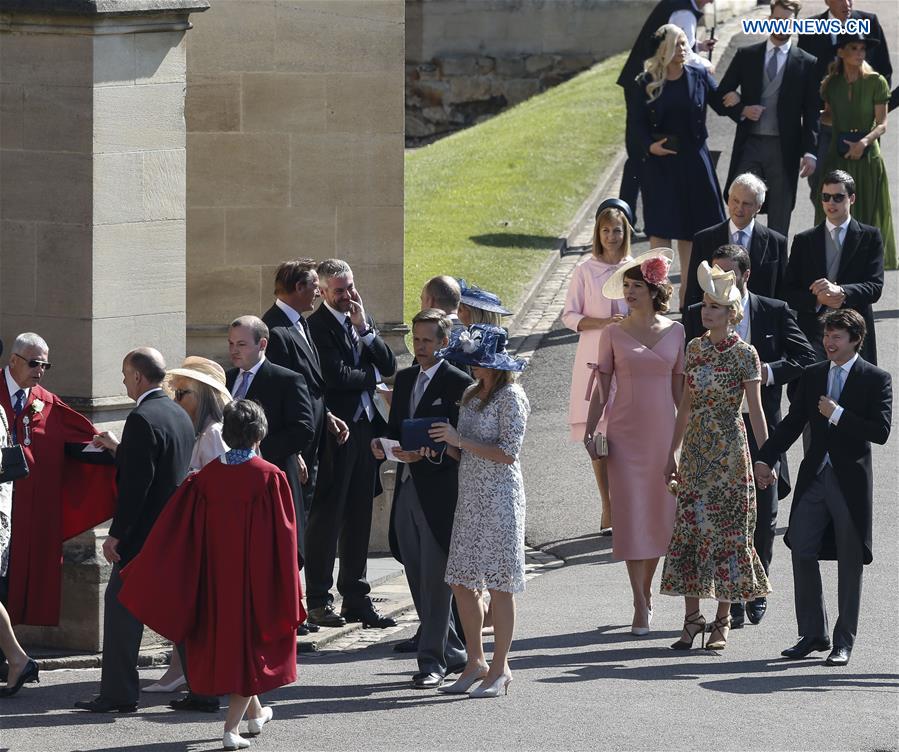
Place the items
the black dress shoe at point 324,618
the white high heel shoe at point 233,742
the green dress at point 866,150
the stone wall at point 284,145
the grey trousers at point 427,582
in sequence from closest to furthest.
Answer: the white high heel shoe at point 233,742 < the grey trousers at point 427,582 < the black dress shoe at point 324,618 < the stone wall at point 284,145 < the green dress at point 866,150

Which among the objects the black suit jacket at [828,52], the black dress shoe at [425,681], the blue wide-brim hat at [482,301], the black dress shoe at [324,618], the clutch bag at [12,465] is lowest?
the black dress shoe at [425,681]

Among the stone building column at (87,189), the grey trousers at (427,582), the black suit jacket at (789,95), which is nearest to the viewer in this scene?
the grey trousers at (427,582)

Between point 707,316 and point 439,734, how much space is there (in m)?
2.80

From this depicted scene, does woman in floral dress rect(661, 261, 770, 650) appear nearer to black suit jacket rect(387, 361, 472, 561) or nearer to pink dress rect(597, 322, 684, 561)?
pink dress rect(597, 322, 684, 561)

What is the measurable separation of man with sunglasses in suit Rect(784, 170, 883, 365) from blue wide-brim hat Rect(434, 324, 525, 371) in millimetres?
3097

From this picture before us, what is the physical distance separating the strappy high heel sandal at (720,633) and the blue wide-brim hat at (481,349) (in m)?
1.84

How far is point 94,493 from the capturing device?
1044 cm

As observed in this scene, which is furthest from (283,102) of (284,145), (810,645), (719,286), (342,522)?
(810,645)

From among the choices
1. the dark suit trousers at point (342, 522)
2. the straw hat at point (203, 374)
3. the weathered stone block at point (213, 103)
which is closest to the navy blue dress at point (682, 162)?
the weathered stone block at point (213, 103)

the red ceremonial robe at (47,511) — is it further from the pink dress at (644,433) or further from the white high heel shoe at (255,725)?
the pink dress at (644,433)

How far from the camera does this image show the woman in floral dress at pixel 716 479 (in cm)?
1027

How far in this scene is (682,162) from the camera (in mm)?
15156

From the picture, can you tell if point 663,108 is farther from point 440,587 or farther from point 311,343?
point 440,587

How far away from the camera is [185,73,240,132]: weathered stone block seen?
13445 millimetres
